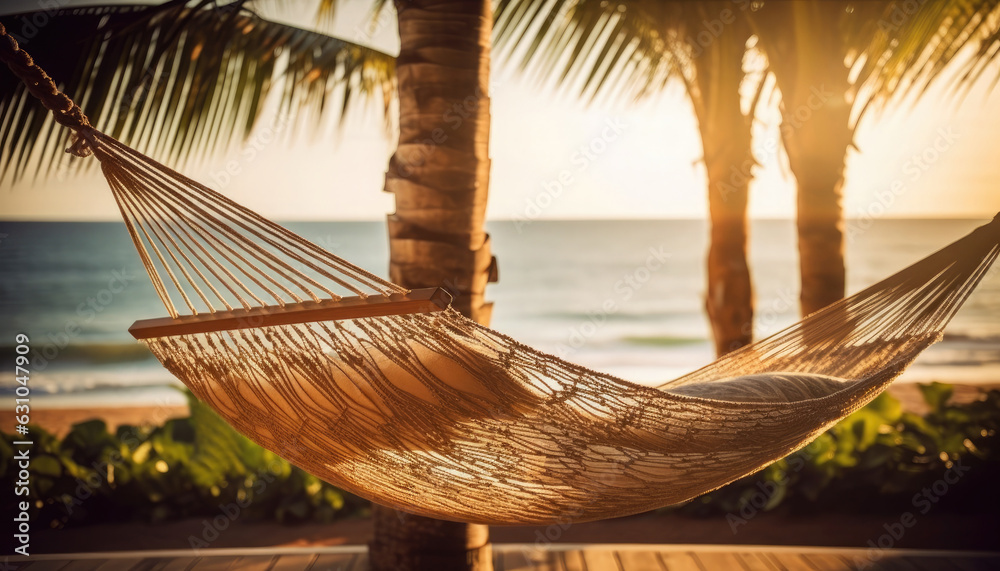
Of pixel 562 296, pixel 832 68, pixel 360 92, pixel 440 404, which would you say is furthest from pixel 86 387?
pixel 440 404

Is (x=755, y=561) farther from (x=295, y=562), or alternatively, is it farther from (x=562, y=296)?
(x=562, y=296)

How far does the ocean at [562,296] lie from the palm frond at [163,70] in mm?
5166

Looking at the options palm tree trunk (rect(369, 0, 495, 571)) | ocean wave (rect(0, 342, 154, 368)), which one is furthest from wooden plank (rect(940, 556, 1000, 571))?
ocean wave (rect(0, 342, 154, 368))

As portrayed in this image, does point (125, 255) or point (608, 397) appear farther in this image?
point (125, 255)

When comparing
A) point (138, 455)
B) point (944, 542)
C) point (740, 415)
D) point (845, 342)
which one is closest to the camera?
point (740, 415)

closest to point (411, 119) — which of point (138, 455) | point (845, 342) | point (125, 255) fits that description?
point (845, 342)

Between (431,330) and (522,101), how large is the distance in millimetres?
9613

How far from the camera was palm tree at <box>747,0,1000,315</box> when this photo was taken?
2088mm

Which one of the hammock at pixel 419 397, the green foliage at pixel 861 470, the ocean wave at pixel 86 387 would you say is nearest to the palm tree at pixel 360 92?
the hammock at pixel 419 397

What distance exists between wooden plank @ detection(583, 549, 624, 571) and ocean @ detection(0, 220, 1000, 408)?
6137 mm

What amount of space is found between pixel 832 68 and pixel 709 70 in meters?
0.55

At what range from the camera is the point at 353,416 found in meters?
1.10

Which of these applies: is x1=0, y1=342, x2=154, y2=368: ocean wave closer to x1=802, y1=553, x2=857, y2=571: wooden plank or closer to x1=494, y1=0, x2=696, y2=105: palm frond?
x1=494, y1=0, x2=696, y2=105: palm frond

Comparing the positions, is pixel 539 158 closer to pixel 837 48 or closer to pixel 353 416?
pixel 837 48
